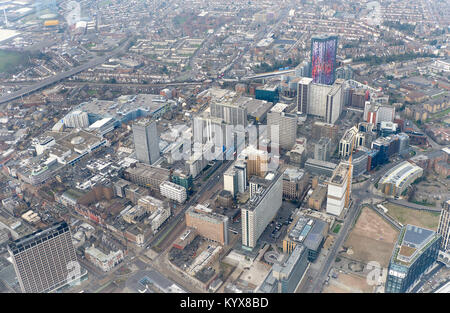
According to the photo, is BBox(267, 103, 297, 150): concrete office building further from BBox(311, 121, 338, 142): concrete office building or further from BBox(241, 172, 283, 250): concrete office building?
BBox(241, 172, 283, 250): concrete office building

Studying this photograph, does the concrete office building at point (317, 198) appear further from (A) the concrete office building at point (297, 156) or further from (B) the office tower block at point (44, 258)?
(B) the office tower block at point (44, 258)

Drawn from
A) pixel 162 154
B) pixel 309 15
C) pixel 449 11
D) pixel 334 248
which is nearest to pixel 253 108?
pixel 162 154

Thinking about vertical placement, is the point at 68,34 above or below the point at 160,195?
above

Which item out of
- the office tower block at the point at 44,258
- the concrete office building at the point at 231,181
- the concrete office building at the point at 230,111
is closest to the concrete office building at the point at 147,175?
the concrete office building at the point at 231,181

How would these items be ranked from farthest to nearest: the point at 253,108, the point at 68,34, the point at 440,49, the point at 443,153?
the point at 68,34, the point at 440,49, the point at 253,108, the point at 443,153

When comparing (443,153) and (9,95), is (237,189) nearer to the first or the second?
(443,153)
